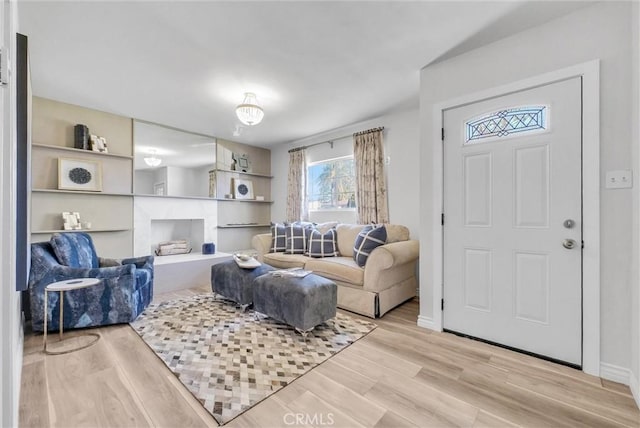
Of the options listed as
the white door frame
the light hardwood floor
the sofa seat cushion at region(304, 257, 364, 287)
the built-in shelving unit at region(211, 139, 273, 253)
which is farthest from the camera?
the built-in shelving unit at region(211, 139, 273, 253)

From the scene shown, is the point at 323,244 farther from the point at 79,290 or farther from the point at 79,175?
the point at 79,175

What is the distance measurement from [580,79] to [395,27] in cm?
134

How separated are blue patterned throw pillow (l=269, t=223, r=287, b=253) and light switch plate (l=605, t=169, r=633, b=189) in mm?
3383

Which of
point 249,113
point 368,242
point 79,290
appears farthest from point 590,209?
point 79,290

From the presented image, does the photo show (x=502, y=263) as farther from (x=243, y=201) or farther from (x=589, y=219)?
(x=243, y=201)

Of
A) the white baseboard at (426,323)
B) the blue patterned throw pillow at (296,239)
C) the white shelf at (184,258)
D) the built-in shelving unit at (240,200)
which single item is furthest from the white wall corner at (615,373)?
the built-in shelving unit at (240,200)

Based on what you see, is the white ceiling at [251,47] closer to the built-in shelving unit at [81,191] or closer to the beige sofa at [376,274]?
the built-in shelving unit at [81,191]

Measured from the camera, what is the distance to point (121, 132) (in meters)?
3.85

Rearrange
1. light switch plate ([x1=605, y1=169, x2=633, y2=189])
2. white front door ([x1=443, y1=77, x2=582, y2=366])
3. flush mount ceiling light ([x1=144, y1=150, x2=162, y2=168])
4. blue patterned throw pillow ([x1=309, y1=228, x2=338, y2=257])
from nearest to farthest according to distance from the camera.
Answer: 1. light switch plate ([x1=605, y1=169, x2=633, y2=189])
2. white front door ([x1=443, y1=77, x2=582, y2=366])
3. blue patterned throw pillow ([x1=309, y1=228, x2=338, y2=257])
4. flush mount ceiling light ([x1=144, y1=150, x2=162, y2=168])

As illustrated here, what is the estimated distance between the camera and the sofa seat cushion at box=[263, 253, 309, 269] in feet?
11.6

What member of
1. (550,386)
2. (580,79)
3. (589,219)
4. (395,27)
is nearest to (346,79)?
(395,27)

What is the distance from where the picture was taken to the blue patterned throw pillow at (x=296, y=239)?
13.0ft

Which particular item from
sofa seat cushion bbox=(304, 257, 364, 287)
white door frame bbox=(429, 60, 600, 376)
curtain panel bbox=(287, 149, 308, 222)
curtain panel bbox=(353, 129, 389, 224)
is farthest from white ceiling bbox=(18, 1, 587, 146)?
sofa seat cushion bbox=(304, 257, 364, 287)

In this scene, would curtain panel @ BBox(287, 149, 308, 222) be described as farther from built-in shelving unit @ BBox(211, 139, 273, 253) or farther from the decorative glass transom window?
the decorative glass transom window
